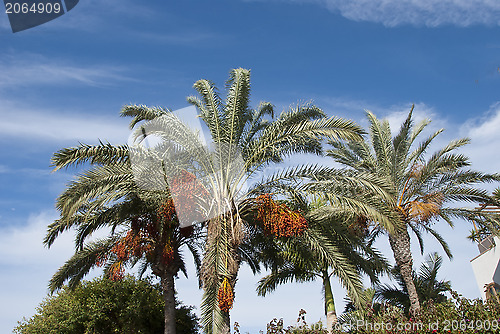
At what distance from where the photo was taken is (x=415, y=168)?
15938mm

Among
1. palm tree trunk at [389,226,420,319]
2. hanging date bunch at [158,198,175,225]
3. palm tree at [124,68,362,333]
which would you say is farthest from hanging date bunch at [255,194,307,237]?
palm tree trunk at [389,226,420,319]

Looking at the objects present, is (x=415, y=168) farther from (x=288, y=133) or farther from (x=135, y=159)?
(x=135, y=159)

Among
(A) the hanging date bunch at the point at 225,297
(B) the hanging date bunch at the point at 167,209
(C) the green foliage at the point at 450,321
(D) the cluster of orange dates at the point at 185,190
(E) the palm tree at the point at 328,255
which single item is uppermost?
(D) the cluster of orange dates at the point at 185,190

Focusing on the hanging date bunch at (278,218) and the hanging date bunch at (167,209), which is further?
the hanging date bunch at (167,209)

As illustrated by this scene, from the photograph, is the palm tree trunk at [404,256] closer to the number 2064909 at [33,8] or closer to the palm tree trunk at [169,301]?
the palm tree trunk at [169,301]

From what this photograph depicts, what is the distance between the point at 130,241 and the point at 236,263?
9.66ft

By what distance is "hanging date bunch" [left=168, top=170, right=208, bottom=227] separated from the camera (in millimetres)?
11438

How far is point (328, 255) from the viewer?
1217cm

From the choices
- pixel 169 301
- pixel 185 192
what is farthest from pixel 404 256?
pixel 185 192

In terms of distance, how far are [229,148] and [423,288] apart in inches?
411

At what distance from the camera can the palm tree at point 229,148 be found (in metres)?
11.1

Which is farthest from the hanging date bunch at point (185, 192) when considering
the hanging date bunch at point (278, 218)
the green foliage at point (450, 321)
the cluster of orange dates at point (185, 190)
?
the green foliage at point (450, 321)

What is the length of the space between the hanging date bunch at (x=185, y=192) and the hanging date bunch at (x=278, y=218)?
156 cm

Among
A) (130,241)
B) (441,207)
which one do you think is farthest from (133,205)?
(441,207)
